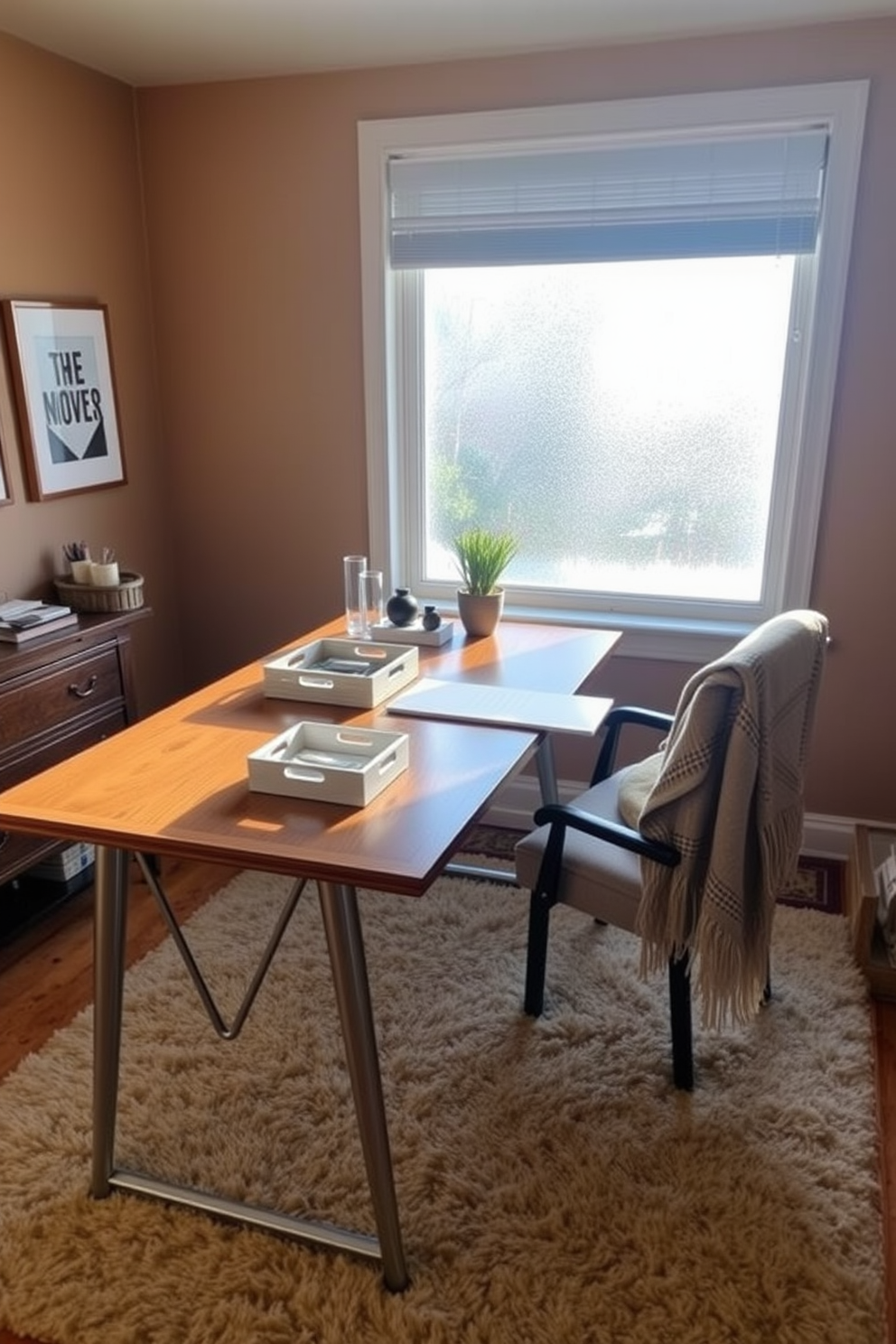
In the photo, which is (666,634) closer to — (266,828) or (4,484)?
(266,828)

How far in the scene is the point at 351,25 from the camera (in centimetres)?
246

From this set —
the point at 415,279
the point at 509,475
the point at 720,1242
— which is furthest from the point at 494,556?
the point at 720,1242

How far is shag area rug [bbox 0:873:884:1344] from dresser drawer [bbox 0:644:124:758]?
2.15 feet

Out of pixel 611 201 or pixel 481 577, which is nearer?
pixel 481 577

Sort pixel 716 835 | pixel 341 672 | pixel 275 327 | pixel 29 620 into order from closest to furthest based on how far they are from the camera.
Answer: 1. pixel 716 835
2. pixel 341 672
3. pixel 29 620
4. pixel 275 327

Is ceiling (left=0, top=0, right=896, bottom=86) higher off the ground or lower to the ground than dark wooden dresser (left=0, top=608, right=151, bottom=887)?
higher

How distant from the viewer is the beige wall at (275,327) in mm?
2584

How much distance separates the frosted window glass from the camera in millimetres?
2812

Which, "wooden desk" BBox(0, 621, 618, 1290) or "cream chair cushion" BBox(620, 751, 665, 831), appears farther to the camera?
"cream chair cushion" BBox(620, 751, 665, 831)

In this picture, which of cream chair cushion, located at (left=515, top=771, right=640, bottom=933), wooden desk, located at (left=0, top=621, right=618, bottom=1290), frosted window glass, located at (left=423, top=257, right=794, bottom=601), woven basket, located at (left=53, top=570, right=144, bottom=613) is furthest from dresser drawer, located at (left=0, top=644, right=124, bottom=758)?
cream chair cushion, located at (left=515, top=771, right=640, bottom=933)

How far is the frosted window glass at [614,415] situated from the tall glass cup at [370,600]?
738mm

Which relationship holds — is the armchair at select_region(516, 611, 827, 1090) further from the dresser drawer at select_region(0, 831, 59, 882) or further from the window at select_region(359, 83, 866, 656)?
the dresser drawer at select_region(0, 831, 59, 882)

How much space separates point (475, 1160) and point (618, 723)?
1.02 meters

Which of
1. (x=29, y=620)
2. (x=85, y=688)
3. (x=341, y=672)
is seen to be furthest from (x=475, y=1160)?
(x=29, y=620)
